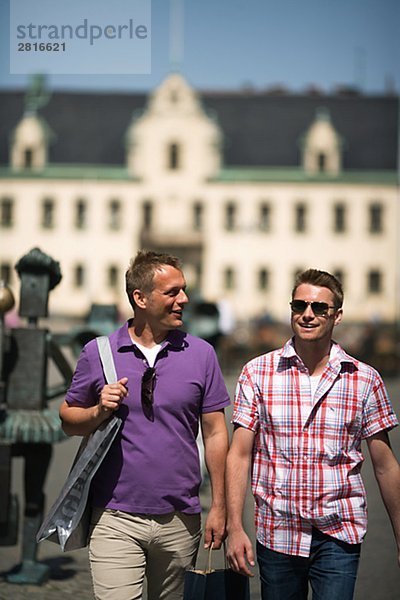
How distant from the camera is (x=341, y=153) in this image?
204 ft

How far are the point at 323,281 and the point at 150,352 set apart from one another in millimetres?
514

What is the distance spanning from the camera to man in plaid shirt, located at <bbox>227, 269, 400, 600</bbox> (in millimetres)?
3059

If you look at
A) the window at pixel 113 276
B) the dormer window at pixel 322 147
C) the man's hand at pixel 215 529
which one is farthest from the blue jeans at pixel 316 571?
the dormer window at pixel 322 147

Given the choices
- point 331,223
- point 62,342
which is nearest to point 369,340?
point 62,342

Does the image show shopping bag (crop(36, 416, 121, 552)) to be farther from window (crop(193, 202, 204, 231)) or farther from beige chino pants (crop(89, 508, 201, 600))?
window (crop(193, 202, 204, 231))

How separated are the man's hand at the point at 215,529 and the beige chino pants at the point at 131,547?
8 centimetres

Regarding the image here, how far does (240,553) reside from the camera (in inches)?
121

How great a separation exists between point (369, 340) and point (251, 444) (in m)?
20.7

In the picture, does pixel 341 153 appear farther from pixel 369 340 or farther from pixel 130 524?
pixel 130 524

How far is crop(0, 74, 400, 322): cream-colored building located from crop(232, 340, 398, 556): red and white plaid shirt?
56365mm

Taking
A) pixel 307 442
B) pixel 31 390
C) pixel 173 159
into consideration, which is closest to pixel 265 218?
pixel 173 159

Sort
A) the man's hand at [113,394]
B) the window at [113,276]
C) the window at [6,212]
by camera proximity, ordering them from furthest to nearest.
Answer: the window at [6,212] < the window at [113,276] < the man's hand at [113,394]

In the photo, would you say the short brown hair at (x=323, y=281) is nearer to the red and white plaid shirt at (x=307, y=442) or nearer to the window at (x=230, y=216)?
the red and white plaid shirt at (x=307, y=442)

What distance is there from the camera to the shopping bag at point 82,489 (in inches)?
122
